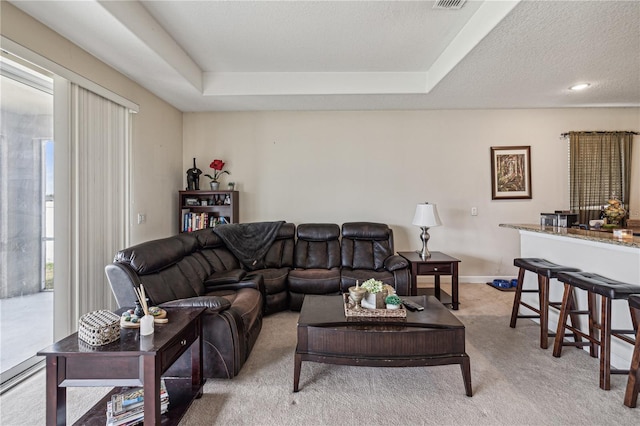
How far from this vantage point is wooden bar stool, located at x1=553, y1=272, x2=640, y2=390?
197cm

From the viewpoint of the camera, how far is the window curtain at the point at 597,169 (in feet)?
14.3

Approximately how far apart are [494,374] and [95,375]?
8.29 feet

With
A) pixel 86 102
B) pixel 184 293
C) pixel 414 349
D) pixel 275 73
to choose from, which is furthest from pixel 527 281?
pixel 86 102

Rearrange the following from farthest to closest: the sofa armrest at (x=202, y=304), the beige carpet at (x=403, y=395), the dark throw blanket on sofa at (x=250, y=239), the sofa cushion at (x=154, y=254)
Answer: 1. the dark throw blanket on sofa at (x=250, y=239)
2. the sofa cushion at (x=154, y=254)
3. the sofa armrest at (x=202, y=304)
4. the beige carpet at (x=403, y=395)

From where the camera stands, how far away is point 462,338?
77.1 inches

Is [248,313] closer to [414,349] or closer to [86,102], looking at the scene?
[414,349]

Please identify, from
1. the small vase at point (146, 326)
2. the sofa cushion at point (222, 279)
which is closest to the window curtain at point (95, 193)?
the sofa cushion at point (222, 279)

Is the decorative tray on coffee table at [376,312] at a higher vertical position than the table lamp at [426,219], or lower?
lower

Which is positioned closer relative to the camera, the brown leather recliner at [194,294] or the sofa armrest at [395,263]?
the brown leather recliner at [194,294]

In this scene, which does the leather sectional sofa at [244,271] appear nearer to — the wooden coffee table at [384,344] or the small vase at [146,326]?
Result: the small vase at [146,326]

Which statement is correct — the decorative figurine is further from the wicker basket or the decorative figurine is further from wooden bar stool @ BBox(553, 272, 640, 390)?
wooden bar stool @ BBox(553, 272, 640, 390)

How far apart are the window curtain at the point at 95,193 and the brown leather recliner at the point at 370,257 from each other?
245cm

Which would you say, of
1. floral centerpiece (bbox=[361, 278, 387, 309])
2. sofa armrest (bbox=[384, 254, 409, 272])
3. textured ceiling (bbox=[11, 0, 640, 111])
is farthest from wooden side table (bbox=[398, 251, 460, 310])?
textured ceiling (bbox=[11, 0, 640, 111])

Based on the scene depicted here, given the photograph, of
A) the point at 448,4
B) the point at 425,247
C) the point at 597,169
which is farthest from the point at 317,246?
the point at 597,169
